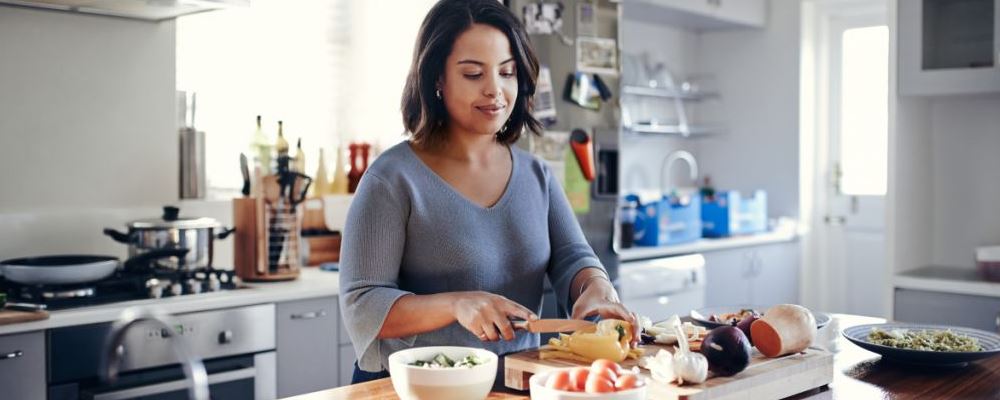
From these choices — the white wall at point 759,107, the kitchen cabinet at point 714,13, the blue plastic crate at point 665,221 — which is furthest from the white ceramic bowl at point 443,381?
the white wall at point 759,107

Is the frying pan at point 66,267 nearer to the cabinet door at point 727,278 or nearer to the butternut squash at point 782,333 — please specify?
the butternut squash at point 782,333

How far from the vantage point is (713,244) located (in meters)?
4.57

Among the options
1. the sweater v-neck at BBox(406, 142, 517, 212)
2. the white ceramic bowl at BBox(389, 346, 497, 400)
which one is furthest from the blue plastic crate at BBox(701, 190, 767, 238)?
the white ceramic bowl at BBox(389, 346, 497, 400)

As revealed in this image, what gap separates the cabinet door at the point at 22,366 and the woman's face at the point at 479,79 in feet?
4.39

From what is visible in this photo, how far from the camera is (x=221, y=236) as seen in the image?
119 inches

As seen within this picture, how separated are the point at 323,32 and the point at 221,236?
116 cm

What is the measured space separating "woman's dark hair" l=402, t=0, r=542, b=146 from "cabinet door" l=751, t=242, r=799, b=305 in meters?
3.39

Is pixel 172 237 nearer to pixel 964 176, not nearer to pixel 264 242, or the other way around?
pixel 264 242

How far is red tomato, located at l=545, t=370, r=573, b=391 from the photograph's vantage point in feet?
4.13

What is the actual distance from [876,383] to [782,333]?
0.26 m

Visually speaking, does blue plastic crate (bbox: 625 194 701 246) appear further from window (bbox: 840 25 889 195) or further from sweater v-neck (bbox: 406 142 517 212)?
Answer: sweater v-neck (bbox: 406 142 517 212)

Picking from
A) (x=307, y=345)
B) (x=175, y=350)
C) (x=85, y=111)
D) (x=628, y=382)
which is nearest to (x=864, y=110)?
(x=307, y=345)

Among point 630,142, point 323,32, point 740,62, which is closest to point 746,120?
point 740,62

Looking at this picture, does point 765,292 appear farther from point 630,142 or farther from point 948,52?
point 948,52
